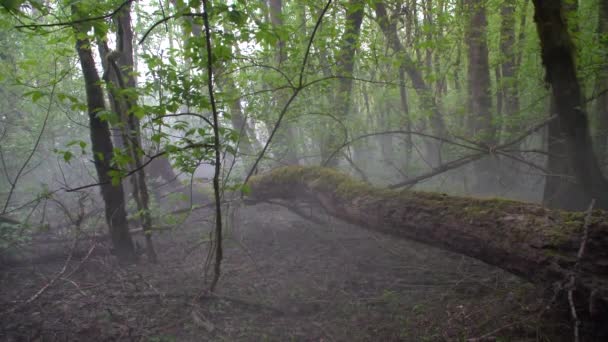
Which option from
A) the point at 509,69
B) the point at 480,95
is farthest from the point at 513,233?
the point at 509,69

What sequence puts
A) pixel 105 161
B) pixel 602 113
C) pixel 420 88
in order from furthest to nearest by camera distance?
pixel 420 88 → pixel 602 113 → pixel 105 161

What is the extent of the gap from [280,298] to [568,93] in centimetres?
422

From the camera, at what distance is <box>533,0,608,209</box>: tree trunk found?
380 centimetres

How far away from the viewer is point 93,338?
3.32 metres

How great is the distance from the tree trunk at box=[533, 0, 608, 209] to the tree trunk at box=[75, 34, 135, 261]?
534cm

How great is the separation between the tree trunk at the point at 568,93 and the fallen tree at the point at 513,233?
2101 mm

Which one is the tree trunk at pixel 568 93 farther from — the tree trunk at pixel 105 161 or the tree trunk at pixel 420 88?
the tree trunk at pixel 105 161

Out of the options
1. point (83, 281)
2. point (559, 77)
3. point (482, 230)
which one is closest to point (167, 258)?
point (83, 281)

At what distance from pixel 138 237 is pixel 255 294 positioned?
142 inches

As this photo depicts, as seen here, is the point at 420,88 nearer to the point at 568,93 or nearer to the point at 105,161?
the point at 568,93

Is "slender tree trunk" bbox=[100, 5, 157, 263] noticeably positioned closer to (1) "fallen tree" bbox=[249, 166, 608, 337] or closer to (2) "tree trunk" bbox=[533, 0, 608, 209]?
(1) "fallen tree" bbox=[249, 166, 608, 337]

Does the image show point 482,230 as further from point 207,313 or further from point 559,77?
point 207,313

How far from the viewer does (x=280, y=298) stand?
173 inches

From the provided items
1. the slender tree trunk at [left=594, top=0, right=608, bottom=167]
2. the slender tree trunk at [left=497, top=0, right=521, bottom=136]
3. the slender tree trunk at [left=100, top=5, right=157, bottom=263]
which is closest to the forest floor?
the slender tree trunk at [left=100, top=5, right=157, bottom=263]
